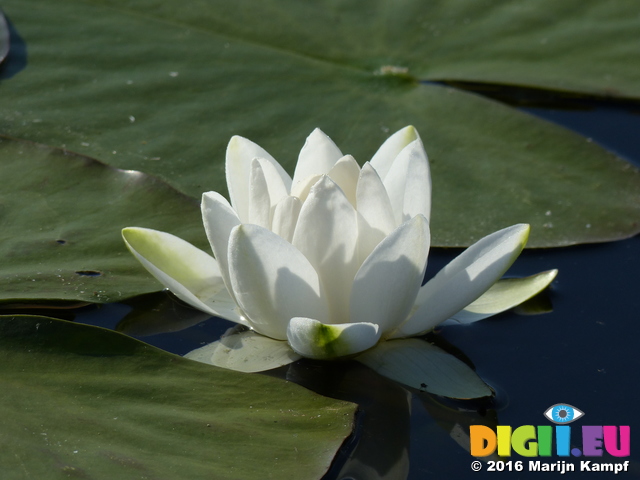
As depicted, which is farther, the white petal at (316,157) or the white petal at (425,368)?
the white petal at (316,157)

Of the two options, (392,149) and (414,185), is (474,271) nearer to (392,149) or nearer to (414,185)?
(414,185)

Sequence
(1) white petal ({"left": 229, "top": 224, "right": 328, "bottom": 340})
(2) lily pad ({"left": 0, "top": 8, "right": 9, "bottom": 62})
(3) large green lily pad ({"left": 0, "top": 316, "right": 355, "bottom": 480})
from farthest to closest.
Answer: (2) lily pad ({"left": 0, "top": 8, "right": 9, "bottom": 62}) → (1) white petal ({"left": 229, "top": 224, "right": 328, "bottom": 340}) → (3) large green lily pad ({"left": 0, "top": 316, "right": 355, "bottom": 480})

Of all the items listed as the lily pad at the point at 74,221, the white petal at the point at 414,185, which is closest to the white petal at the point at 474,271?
the white petal at the point at 414,185

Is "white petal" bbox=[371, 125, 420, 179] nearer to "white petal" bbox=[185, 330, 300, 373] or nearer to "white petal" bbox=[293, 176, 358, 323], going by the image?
"white petal" bbox=[293, 176, 358, 323]

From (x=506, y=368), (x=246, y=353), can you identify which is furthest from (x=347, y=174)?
(x=506, y=368)

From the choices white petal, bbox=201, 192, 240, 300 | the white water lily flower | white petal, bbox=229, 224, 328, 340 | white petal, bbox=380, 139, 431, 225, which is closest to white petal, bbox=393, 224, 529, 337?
the white water lily flower

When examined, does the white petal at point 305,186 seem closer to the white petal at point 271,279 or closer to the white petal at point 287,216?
the white petal at point 287,216
